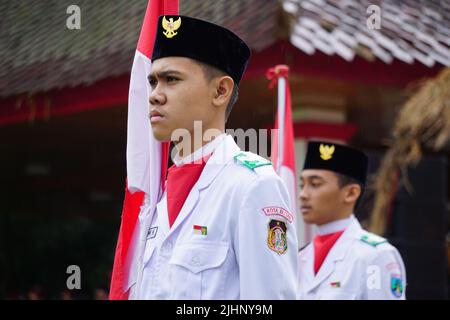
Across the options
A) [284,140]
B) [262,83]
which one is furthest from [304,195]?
[262,83]

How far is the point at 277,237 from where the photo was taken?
8.23ft

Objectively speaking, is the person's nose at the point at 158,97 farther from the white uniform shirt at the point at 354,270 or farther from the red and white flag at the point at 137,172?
the white uniform shirt at the point at 354,270

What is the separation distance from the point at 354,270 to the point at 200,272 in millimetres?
2425

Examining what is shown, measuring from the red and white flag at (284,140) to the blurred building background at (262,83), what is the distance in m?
0.61

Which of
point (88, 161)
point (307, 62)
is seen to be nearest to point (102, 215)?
point (88, 161)

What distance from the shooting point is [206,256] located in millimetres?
2525

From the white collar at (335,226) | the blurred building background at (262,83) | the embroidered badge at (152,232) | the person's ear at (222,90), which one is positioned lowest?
the embroidered badge at (152,232)

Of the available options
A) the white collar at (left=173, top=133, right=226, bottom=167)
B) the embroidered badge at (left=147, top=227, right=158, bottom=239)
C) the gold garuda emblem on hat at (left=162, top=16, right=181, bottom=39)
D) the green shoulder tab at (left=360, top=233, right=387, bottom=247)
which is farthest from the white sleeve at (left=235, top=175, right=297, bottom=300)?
the green shoulder tab at (left=360, top=233, right=387, bottom=247)

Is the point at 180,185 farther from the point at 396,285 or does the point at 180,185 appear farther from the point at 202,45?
the point at 396,285

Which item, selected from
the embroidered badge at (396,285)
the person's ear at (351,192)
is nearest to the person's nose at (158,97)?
the embroidered badge at (396,285)

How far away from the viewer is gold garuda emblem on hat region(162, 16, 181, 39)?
2846mm

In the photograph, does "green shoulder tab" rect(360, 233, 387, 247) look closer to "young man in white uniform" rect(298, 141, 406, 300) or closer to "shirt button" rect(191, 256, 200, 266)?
"young man in white uniform" rect(298, 141, 406, 300)

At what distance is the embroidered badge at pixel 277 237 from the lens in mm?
2480

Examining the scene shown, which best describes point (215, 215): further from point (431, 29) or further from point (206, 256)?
point (431, 29)
